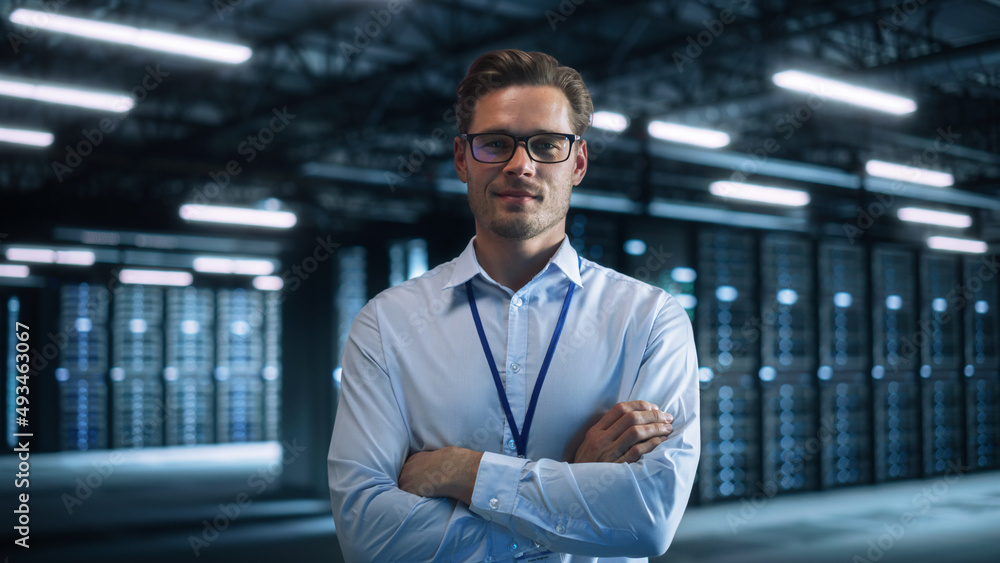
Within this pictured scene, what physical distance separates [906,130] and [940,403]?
478 centimetres

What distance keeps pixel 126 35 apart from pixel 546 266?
4172mm

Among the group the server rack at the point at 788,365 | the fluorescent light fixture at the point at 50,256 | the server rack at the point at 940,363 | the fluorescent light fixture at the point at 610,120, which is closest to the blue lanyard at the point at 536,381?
the fluorescent light fixture at the point at 610,120

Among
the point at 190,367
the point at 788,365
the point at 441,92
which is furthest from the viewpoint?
the point at 190,367

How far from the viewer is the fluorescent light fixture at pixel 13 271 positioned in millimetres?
12367

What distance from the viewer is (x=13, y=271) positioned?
12500 millimetres

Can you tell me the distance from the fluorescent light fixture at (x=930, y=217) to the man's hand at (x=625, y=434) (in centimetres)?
1016

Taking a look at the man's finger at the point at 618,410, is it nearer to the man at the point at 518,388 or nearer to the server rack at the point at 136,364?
the man at the point at 518,388

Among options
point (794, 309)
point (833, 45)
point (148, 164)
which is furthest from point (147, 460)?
point (833, 45)

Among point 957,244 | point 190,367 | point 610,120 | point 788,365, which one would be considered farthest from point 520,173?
point 190,367

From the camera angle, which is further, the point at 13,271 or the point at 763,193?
the point at 13,271

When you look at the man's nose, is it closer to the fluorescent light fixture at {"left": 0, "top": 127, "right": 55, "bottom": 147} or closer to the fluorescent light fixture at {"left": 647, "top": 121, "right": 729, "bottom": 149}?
the fluorescent light fixture at {"left": 647, "top": 121, "right": 729, "bottom": 149}

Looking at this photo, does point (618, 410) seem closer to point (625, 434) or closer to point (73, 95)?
point (625, 434)

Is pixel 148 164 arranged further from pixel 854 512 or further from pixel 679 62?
pixel 854 512

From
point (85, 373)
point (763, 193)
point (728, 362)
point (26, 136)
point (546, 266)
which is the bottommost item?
point (85, 373)
